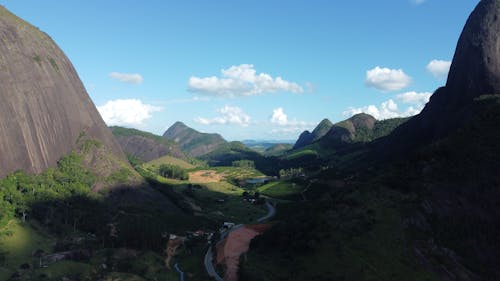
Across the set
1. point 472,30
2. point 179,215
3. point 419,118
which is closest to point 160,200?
point 179,215

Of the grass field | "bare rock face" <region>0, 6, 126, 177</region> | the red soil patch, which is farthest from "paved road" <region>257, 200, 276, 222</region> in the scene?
the grass field

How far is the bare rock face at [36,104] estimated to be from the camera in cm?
12507

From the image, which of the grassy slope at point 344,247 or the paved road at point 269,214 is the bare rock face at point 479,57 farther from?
the paved road at point 269,214

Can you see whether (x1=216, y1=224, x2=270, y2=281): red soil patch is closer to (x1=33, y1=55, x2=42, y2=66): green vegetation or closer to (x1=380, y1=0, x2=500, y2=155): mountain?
(x1=380, y1=0, x2=500, y2=155): mountain

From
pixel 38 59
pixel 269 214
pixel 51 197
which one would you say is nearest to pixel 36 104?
pixel 38 59

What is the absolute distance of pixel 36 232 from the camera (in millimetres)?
105500

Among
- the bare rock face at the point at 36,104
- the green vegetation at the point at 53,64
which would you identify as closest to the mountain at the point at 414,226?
the bare rock face at the point at 36,104

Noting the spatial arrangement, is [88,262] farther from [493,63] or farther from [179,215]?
[493,63]

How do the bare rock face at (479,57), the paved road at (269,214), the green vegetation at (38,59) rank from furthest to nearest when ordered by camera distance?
the paved road at (269,214) < the green vegetation at (38,59) < the bare rock face at (479,57)

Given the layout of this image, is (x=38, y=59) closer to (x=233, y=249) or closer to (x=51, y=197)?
(x=51, y=197)

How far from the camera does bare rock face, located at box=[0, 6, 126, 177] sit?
4924 inches

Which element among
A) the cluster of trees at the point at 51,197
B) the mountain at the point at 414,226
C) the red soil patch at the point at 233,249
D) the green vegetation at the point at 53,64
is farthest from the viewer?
the green vegetation at the point at 53,64

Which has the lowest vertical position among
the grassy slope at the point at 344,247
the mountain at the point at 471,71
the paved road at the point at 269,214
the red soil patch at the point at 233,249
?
the paved road at the point at 269,214

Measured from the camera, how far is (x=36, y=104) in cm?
13925
